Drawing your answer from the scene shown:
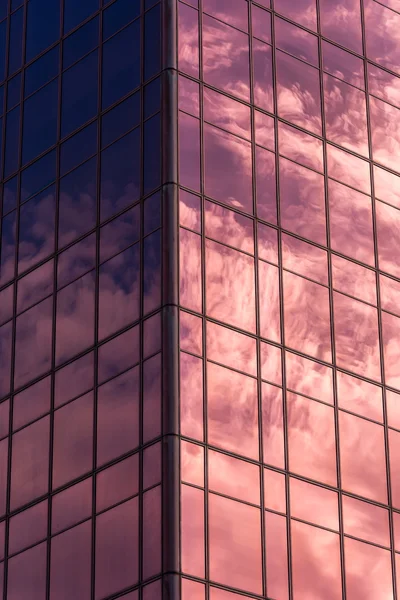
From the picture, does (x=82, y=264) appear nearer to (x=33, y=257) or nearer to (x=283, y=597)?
(x=33, y=257)

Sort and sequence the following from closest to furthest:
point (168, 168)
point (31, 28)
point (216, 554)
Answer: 1. point (216, 554)
2. point (168, 168)
3. point (31, 28)

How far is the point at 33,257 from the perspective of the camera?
60.8 meters

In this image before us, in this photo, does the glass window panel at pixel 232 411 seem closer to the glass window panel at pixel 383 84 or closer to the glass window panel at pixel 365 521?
the glass window panel at pixel 365 521

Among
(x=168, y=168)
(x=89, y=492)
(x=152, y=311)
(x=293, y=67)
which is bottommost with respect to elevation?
(x=89, y=492)

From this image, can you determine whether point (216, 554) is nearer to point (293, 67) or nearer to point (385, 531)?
point (385, 531)

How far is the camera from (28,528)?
56594 mm

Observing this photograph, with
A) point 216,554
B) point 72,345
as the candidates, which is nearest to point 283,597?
point 216,554

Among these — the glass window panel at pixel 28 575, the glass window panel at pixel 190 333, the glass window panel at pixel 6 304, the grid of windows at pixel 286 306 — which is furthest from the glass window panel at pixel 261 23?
the glass window panel at pixel 28 575

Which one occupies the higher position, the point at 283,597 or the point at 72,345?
the point at 72,345

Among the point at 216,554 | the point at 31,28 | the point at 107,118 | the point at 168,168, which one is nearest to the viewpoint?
the point at 216,554

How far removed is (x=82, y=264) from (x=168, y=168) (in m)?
4.91

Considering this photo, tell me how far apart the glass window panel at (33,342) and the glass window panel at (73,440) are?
2.44 metres

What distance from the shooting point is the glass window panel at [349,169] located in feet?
202

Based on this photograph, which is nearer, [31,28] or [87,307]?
[87,307]
